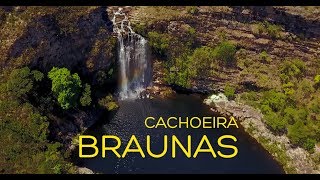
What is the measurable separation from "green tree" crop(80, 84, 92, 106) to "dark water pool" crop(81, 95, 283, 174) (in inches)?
155

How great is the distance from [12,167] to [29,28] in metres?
19.3

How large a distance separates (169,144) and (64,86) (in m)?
16.2

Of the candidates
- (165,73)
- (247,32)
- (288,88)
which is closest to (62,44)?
(165,73)

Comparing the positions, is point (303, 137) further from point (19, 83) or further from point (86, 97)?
point (19, 83)

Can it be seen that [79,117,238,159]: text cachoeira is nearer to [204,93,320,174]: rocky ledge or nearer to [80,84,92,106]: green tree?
[204,93,320,174]: rocky ledge

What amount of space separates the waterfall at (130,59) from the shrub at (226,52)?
11.0 m

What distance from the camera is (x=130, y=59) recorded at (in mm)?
85875

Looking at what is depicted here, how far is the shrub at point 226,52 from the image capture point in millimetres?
84125

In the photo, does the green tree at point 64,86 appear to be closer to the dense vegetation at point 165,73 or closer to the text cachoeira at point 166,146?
the dense vegetation at point 165,73

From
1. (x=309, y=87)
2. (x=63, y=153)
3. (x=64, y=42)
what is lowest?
(x=63, y=153)

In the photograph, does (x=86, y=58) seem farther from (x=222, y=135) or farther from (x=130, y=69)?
(x=222, y=135)

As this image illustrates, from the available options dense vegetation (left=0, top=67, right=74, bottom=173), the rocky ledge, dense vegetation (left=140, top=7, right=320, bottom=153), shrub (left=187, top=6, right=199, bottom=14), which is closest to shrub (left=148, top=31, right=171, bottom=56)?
dense vegetation (left=140, top=7, right=320, bottom=153)

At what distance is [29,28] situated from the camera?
242ft

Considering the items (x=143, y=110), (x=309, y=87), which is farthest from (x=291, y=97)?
(x=143, y=110)
